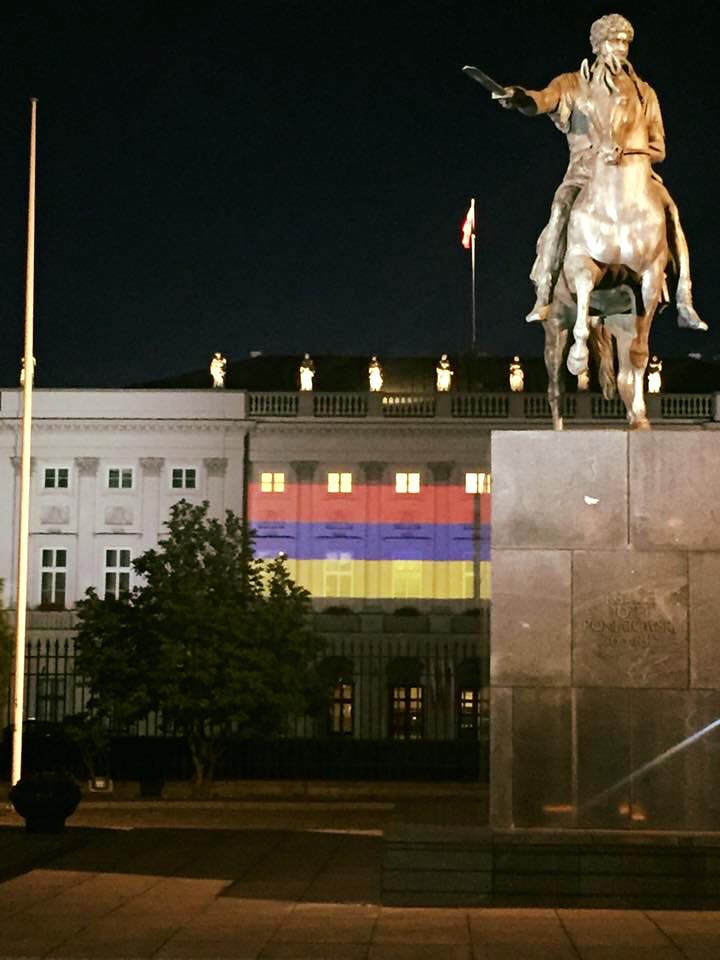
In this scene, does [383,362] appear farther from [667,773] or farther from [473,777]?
[667,773]

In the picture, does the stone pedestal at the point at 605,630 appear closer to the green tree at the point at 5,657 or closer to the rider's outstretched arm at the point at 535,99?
the rider's outstretched arm at the point at 535,99

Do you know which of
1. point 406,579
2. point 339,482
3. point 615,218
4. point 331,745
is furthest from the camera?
point 339,482

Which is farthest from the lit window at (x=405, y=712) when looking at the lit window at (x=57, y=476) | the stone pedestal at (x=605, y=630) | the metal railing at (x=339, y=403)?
the stone pedestal at (x=605, y=630)

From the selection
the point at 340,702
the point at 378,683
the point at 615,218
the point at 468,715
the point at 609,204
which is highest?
the point at 609,204

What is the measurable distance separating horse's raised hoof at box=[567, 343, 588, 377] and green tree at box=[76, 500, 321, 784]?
26.7 meters

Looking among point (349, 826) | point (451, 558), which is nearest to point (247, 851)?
point (349, 826)

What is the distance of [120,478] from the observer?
7225 cm

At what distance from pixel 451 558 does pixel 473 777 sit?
28420 mm

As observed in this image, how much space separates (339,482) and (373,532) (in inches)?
99.6

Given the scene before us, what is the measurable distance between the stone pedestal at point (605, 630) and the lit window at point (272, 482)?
57265 mm

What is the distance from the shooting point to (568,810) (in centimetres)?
1435

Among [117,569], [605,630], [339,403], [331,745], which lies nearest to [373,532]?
[339,403]

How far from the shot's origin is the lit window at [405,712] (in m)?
61.2

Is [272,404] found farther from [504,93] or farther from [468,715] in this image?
[504,93]
